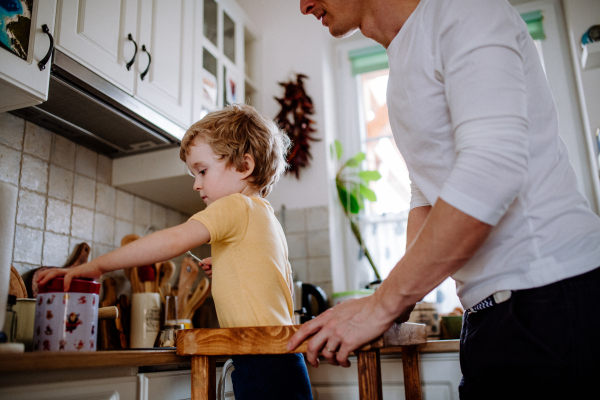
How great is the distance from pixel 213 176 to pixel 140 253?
0.32 m

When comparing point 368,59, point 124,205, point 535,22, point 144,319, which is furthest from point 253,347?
point 535,22

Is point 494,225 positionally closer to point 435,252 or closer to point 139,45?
point 435,252

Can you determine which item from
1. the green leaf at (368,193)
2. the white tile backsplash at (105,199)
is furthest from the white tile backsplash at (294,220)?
the white tile backsplash at (105,199)

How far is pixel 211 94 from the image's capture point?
1.98 meters

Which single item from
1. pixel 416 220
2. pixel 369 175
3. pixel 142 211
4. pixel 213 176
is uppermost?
pixel 369 175

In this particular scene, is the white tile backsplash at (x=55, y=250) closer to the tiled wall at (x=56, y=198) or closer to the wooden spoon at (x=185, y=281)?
the tiled wall at (x=56, y=198)

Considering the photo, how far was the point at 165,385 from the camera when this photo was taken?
3.22 feet

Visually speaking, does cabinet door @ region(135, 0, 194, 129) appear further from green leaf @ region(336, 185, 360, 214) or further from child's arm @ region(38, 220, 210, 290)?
green leaf @ region(336, 185, 360, 214)

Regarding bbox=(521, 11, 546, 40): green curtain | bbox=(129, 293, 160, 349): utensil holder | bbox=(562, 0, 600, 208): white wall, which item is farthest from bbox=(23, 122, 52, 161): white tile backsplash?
bbox=(521, 11, 546, 40): green curtain

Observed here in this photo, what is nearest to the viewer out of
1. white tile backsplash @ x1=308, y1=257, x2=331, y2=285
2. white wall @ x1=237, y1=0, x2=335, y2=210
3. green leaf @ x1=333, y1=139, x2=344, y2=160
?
white tile backsplash @ x1=308, y1=257, x2=331, y2=285

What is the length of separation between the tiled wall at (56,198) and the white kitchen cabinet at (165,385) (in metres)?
0.68

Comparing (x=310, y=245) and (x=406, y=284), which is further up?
(x=310, y=245)

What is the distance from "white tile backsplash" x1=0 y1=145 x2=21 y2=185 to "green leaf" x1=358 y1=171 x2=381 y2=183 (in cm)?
152

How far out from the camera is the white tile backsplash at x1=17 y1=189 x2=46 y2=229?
1419mm
